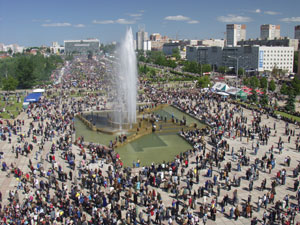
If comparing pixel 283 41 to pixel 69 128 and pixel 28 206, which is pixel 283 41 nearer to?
pixel 69 128

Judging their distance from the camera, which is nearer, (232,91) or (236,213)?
(236,213)

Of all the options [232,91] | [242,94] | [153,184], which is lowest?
[153,184]

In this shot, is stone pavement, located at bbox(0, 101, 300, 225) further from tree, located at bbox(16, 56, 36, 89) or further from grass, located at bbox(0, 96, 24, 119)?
tree, located at bbox(16, 56, 36, 89)

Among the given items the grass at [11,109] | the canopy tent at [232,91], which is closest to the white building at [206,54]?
the canopy tent at [232,91]

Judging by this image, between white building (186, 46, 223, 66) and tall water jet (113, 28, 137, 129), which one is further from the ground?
white building (186, 46, 223, 66)

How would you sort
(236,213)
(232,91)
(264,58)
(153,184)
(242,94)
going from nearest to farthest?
(236,213) → (153,184) → (242,94) → (232,91) → (264,58)

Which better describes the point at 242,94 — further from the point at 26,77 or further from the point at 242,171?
the point at 26,77

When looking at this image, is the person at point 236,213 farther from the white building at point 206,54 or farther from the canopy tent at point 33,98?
the white building at point 206,54

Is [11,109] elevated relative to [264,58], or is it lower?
lower

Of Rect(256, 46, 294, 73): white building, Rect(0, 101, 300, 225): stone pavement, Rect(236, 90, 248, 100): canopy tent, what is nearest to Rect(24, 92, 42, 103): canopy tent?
Rect(0, 101, 300, 225): stone pavement

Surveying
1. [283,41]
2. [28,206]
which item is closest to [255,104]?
[28,206]

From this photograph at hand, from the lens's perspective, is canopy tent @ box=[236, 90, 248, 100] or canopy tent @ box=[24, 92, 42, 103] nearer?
canopy tent @ box=[24, 92, 42, 103]

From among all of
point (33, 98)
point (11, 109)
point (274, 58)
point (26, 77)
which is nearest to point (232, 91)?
point (33, 98)

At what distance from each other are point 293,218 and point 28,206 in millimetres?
15454
